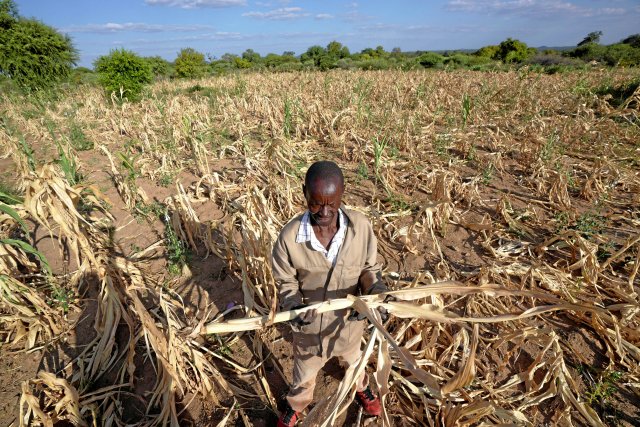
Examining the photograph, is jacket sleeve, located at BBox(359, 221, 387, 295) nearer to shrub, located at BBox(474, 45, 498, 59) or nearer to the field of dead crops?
the field of dead crops

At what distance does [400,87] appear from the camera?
10.7 metres

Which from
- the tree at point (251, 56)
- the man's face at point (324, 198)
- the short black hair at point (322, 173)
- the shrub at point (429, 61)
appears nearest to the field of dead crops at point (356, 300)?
the man's face at point (324, 198)

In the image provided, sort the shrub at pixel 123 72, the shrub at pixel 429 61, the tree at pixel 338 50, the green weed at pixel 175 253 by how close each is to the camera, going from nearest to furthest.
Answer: the green weed at pixel 175 253, the shrub at pixel 123 72, the shrub at pixel 429 61, the tree at pixel 338 50

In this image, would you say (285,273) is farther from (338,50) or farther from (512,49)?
(338,50)

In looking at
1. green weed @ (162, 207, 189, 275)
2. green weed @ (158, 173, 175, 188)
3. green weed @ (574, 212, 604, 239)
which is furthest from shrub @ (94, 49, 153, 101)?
green weed @ (574, 212, 604, 239)

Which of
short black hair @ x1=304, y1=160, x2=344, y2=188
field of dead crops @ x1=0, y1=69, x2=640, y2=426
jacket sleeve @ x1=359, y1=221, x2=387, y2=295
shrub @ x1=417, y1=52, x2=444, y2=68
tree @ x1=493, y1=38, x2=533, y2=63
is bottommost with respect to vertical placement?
field of dead crops @ x1=0, y1=69, x2=640, y2=426

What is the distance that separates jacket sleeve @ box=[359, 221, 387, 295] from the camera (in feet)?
5.66

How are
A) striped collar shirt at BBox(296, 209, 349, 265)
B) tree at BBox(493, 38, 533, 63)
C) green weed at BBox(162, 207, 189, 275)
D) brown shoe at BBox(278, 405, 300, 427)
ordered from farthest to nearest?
tree at BBox(493, 38, 533, 63) < green weed at BBox(162, 207, 189, 275) < brown shoe at BBox(278, 405, 300, 427) < striped collar shirt at BBox(296, 209, 349, 265)

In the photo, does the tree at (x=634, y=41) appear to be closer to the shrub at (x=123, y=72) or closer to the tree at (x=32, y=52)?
the shrub at (x=123, y=72)

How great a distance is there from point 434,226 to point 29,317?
435 cm

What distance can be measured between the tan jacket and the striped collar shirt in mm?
24

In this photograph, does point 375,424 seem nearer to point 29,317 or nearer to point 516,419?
point 516,419

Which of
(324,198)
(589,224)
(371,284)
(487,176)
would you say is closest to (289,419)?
(371,284)

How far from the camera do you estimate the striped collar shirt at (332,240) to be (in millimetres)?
1629
